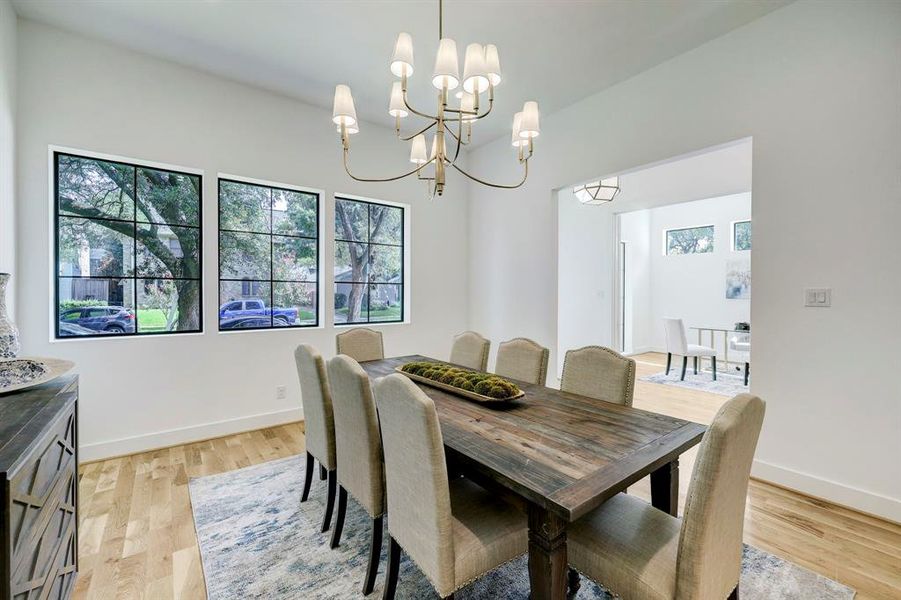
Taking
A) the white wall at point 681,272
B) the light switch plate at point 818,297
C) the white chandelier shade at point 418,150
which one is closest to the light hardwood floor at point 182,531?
the light switch plate at point 818,297

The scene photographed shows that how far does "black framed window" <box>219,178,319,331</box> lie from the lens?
348 centimetres

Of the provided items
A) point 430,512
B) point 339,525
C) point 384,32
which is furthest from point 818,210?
point 339,525

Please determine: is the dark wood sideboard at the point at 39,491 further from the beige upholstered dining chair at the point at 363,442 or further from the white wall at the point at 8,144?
the white wall at the point at 8,144

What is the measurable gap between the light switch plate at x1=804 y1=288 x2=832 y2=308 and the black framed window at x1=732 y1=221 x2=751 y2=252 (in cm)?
501

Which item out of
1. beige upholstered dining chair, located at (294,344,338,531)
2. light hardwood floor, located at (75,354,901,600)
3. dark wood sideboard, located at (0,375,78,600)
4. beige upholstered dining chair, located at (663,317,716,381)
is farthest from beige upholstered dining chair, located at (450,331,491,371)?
beige upholstered dining chair, located at (663,317,716,381)

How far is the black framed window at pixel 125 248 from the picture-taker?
2.86 m

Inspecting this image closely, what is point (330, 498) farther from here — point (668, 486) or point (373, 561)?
point (668, 486)

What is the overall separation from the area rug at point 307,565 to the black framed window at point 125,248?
1.58 meters

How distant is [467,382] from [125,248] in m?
2.94

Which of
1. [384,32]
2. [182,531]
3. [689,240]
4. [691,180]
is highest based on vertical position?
[384,32]

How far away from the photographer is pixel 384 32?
8.89 feet

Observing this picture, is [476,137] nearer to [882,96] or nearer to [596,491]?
[882,96]

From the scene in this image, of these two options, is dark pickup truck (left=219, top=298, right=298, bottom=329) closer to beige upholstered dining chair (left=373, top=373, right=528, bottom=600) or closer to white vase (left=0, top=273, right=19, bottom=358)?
white vase (left=0, top=273, right=19, bottom=358)

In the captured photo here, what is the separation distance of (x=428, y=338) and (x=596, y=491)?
366cm
